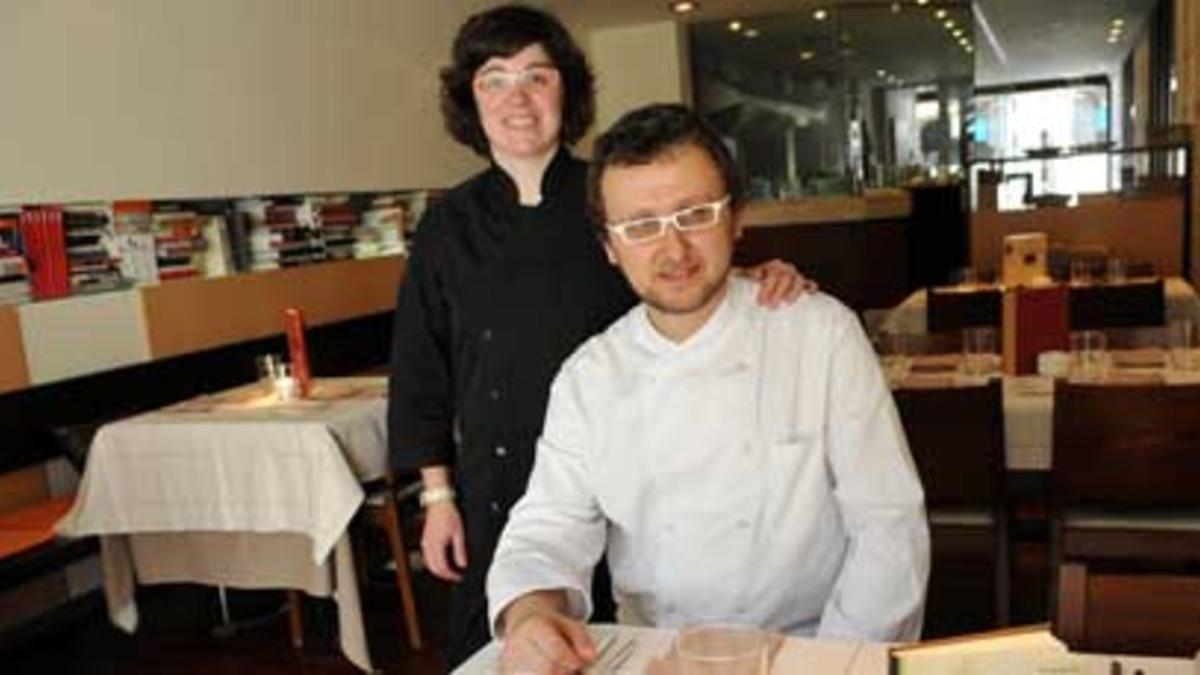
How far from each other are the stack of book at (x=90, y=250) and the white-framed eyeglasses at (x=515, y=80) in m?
2.79

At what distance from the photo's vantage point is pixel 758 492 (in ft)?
4.33

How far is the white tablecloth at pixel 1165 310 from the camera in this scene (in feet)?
12.7

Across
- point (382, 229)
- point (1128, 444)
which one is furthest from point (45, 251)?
point (1128, 444)

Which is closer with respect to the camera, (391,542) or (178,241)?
(391,542)

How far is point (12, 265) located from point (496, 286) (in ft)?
8.64

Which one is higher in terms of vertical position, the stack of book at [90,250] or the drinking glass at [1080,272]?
the stack of book at [90,250]

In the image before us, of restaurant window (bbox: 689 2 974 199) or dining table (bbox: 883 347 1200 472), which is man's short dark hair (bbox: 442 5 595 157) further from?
restaurant window (bbox: 689 2 974 199)

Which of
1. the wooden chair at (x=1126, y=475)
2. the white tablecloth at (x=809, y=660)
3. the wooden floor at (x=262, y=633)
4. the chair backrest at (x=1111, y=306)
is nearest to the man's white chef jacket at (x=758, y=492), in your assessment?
the white tablecloth at (x=809, y=660)

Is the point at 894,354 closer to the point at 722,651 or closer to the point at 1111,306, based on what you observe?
the point at 1111,306

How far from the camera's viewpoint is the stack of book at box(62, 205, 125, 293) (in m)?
3.96

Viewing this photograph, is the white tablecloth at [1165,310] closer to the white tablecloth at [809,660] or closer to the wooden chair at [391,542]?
the wooden chair at [391,542]

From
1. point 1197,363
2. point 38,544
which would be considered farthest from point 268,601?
point 1197,363

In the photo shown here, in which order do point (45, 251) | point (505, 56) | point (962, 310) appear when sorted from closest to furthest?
1. point (505, 56)
2. point (962, 310)
3. point (45, 251)

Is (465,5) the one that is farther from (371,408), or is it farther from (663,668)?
(663,668)
